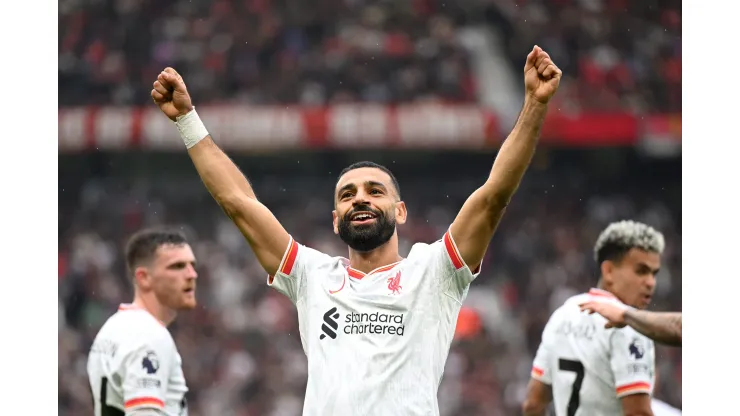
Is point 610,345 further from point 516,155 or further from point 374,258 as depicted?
point 516,155

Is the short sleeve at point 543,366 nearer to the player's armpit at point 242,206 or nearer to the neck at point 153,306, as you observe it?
the neck at point 153,306

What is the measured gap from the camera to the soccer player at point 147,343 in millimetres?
6090

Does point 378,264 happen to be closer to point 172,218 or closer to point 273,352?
point 273,352

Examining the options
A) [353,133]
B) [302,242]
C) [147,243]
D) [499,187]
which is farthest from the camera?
[353,133]

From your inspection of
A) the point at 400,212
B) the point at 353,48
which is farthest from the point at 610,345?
the point at 353,48

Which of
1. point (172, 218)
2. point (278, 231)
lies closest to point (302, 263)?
point (278, 231)

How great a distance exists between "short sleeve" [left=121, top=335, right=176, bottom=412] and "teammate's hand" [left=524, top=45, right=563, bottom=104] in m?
2.82

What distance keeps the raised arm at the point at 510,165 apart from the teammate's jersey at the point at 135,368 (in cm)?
241

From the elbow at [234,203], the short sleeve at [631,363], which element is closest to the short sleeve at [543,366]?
the short sleeve at [631,363]

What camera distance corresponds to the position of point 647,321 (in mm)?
4988

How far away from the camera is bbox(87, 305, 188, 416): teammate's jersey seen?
6078 mm

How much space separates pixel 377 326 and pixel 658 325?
4.44 ft

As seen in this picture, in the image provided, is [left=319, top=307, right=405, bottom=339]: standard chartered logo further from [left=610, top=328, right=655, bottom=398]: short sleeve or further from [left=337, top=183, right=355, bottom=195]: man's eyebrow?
[left=610, top=328, right=655, bottom=398]: short sleeve

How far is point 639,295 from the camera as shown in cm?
643
